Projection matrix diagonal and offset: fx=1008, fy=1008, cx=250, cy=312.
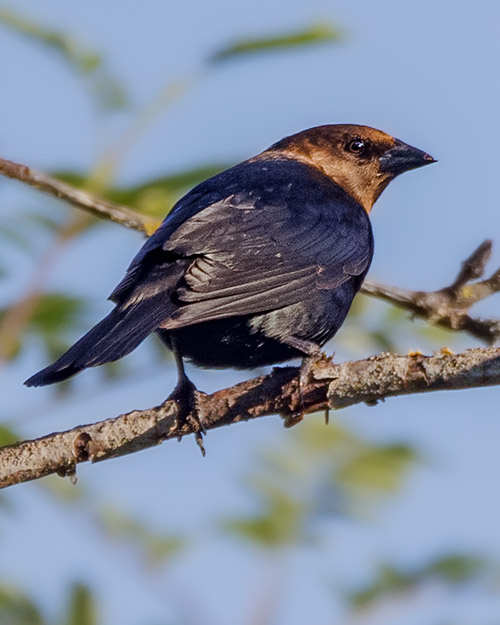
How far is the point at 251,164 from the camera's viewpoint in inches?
214

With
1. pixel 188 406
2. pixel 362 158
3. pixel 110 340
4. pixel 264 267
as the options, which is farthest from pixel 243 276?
pixel 362 158

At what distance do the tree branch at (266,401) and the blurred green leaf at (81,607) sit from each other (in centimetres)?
43

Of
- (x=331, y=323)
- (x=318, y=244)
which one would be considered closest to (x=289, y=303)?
(x=331, y=323)

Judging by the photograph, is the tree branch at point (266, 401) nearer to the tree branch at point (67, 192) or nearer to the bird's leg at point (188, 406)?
the bird's leg at point (188, 406)

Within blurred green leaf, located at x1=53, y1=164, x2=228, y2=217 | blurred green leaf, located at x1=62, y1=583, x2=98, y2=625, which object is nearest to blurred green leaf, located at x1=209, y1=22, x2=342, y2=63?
blurred green leaf, located at x1=53, y1=164, x2=228, y2=217

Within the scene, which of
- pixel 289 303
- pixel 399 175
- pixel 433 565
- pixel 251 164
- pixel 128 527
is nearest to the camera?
pixel 433 565

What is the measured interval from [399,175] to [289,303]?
74.3 inches

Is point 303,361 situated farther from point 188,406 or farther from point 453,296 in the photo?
point 453,296

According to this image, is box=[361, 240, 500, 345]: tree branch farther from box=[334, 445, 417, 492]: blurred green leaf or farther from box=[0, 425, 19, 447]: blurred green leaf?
box=[0, 425, 19, 447]: blurred green leaf

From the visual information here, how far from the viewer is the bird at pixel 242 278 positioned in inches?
145

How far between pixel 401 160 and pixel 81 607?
3554 mm

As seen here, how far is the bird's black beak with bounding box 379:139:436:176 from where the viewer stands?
Answer: 5.77 metres

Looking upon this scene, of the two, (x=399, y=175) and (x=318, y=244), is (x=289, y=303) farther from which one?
(x=399, y=175)

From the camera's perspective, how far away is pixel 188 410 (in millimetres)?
3656
